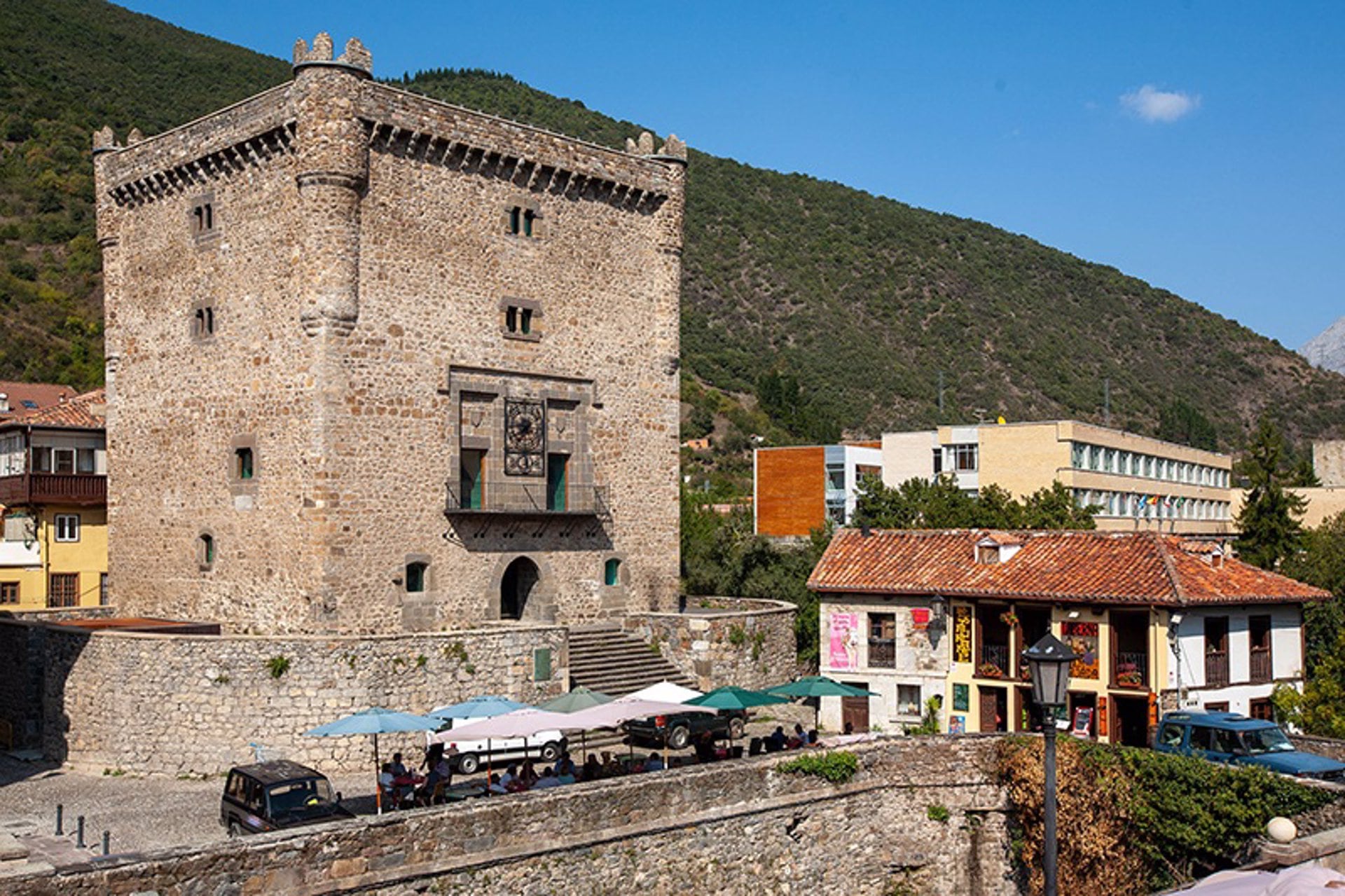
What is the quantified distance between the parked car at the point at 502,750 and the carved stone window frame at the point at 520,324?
10568 millimetres

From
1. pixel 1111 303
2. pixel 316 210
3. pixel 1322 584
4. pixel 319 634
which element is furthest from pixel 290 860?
pixel 1111 303

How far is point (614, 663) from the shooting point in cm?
3139

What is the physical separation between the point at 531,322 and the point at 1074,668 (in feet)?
50.5

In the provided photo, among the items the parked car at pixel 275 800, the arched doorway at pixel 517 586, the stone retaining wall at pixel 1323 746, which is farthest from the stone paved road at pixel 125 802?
the stone retaining wall at pixel 1323 746

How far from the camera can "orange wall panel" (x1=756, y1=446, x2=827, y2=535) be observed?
71.6 meters

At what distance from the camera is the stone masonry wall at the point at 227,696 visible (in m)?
25.3

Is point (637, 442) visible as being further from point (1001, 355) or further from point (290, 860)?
point (1001, 355)

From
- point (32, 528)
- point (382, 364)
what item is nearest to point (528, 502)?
point (382, 364)

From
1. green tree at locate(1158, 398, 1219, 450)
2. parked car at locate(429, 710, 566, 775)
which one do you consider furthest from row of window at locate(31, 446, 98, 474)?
green tree at locate(1158, 398, 1219, 450)

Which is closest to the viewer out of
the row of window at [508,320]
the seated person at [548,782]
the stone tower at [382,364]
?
the seated person at [548,782]

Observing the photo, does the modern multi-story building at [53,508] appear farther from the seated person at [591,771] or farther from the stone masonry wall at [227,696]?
the seated person at [591,771]

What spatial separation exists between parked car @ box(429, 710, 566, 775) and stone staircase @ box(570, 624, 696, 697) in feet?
11.5

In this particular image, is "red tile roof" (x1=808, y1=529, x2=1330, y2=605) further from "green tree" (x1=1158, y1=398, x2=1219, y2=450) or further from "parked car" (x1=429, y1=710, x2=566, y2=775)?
"green tree" (x1=1158, y1=398, x2=1219, y2=450)

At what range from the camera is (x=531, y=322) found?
108ft
